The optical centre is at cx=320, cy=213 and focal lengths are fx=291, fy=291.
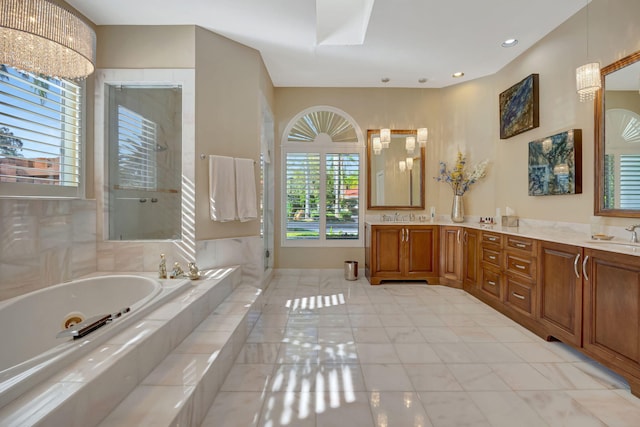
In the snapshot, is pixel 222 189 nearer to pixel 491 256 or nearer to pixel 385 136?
pixel 385 136

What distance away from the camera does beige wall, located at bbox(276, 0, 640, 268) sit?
2543 mm

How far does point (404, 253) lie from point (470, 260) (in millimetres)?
848

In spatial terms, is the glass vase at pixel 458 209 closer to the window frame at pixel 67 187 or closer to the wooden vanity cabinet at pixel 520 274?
the wooden vanity cabinet at pixel 520 274

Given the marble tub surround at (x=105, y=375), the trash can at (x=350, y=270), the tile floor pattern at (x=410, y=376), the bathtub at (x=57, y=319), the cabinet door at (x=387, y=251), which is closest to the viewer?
the marble tub surround at (x=105, y=375)

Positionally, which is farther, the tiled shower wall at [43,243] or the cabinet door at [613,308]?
the tiled shower wall at [43,243]

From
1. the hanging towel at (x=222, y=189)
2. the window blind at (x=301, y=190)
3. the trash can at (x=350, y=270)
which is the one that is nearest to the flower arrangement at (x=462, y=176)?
the trash can at (x=350, y=270)

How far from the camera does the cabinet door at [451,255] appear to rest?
3936 mm

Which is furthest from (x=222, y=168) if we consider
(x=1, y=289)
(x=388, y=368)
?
(x=388, y=368)

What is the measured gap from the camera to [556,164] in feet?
9.59

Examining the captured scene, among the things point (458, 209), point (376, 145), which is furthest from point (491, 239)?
point (376, 145)

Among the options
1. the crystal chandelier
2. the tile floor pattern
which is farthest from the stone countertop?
the crystal chandelier

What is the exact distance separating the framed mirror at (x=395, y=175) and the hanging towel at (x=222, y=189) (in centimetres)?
230

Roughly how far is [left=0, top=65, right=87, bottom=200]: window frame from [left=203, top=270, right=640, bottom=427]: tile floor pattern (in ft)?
6.64

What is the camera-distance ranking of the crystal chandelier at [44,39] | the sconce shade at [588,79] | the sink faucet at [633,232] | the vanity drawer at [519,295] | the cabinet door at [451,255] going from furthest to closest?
the cabinet door at [451,255] < the vanity drawer at [519,295] < the sconce shade at [588,79] < the sink faucet at [633,232] < the crystal chandelier at [44,39]
